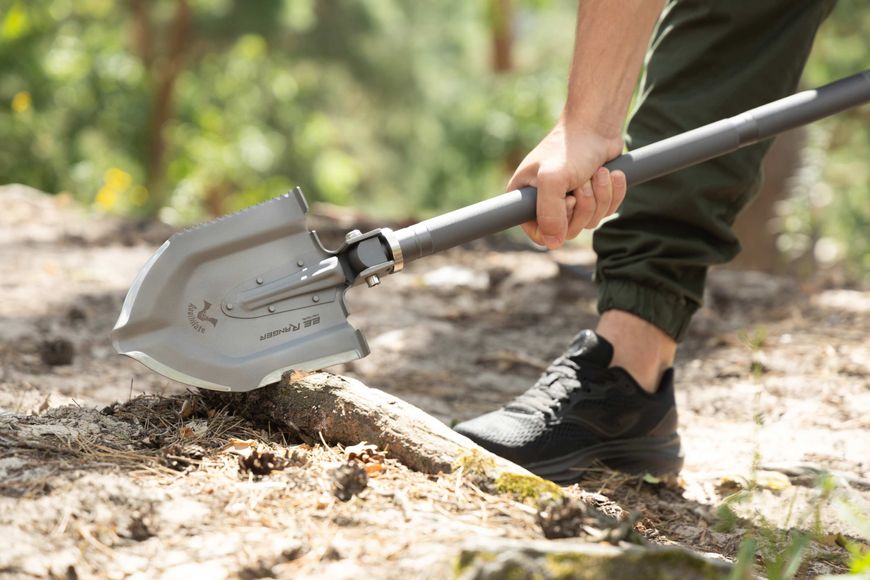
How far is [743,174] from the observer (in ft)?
6.52

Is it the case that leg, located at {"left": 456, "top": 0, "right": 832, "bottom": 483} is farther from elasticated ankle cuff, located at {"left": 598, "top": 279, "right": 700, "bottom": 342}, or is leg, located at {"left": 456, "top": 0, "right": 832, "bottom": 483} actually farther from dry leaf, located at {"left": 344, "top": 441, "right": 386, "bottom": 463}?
dry leaf, located at {"left": 344, "top": 441, "right": 386, "bottom": 463}

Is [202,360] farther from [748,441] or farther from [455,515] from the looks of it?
[748,441]

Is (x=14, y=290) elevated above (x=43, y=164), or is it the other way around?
(x=43, y=164)

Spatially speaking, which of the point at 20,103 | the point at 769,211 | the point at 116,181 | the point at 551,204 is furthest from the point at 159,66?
the point at 551,204

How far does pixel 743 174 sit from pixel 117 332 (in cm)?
139

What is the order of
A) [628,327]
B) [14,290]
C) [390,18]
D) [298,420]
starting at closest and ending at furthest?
[298,420]
[628,327]
[14,290]
[390,18]

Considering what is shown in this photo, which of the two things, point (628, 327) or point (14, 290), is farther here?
point (14, 290)

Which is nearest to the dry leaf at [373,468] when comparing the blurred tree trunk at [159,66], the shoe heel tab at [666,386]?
the shoe heel tab at [666,386]

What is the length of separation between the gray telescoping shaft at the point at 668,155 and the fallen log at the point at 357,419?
32 cm

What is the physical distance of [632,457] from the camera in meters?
Answer: 1.90

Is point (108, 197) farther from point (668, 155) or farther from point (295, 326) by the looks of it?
point (668, 155)

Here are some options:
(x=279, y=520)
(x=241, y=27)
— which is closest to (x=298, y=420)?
(x=279, y=520)

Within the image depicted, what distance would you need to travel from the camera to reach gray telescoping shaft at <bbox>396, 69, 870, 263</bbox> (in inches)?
65.3

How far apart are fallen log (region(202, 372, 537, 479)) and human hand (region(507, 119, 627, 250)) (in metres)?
0.45
